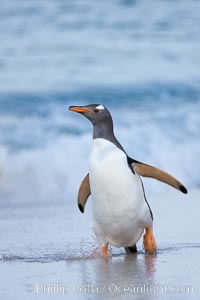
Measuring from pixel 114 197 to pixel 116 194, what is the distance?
0.02 metres

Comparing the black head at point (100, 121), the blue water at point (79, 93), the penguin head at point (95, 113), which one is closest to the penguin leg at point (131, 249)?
the blue water at point (79, 93)

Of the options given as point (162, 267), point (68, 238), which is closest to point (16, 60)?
point (68, 238)

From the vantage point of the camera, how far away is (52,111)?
14609 millimetres

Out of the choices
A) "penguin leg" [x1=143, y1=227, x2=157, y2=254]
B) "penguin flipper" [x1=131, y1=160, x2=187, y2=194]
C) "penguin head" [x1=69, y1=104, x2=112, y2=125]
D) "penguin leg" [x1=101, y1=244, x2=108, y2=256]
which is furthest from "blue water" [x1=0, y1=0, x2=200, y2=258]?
"penguin head" [x1=69, y1=104, x2=112, y2=125]

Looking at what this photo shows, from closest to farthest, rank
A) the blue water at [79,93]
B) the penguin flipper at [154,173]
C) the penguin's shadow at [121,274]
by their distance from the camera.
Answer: the penguin's shadow at [121,274] < the penguin flipper at [154,173] < the blue water at [79,93]

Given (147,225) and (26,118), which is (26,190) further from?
(26,118)

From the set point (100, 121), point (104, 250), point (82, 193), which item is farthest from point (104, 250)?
point (100, 121)

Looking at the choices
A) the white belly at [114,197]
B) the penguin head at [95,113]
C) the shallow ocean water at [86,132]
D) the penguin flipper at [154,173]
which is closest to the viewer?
the shallow ocean water at [86,132]

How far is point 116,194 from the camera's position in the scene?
20.7 feet

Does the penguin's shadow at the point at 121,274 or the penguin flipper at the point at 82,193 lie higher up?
the penguin flipper at the point at 82,193

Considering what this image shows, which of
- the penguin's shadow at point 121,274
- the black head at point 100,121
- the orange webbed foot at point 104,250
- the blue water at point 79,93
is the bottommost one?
the penguin's shadow at point 121,274

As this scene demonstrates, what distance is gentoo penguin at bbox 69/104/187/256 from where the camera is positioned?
20.7ft

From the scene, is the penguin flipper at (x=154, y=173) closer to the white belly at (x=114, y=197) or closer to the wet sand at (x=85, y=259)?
the white belly at (x=114, y=197)

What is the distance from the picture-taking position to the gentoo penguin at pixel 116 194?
6.30m
